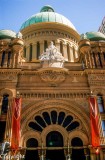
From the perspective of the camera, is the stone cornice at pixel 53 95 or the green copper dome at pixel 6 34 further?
the green copper dome at pixel 6 34

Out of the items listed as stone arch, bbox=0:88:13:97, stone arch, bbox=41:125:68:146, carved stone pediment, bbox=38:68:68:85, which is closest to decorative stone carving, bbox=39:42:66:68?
carved stone pediment, bbox=38:68:68:85

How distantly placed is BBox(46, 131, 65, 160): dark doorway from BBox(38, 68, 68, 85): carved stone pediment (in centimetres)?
449

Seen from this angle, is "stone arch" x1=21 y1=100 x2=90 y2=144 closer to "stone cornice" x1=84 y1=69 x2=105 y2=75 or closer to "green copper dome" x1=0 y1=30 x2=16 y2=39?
"stone cornice" x1=84 y1=69 x2=105 y2=75

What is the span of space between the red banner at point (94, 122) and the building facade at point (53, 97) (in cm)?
46

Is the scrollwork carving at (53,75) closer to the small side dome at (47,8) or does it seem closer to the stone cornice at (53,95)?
the stone cornice at (53,95)

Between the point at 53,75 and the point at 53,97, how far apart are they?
6.96 ft

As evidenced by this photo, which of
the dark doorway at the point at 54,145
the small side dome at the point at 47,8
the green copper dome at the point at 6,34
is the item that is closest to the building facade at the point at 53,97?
the dark doorway at the point at 54,145

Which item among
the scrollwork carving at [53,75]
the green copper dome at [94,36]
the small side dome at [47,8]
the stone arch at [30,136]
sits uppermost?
the small side dome at [47,8]

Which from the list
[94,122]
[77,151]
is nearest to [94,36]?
[94,122]

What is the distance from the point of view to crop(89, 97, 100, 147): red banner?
1584 centimetres

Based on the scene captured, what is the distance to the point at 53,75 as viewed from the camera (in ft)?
64.3

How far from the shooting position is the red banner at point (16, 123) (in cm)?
1562

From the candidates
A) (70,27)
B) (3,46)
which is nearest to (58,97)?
(3,46)

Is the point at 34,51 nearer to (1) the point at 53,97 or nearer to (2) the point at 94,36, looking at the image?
(2) the point at 94,36
